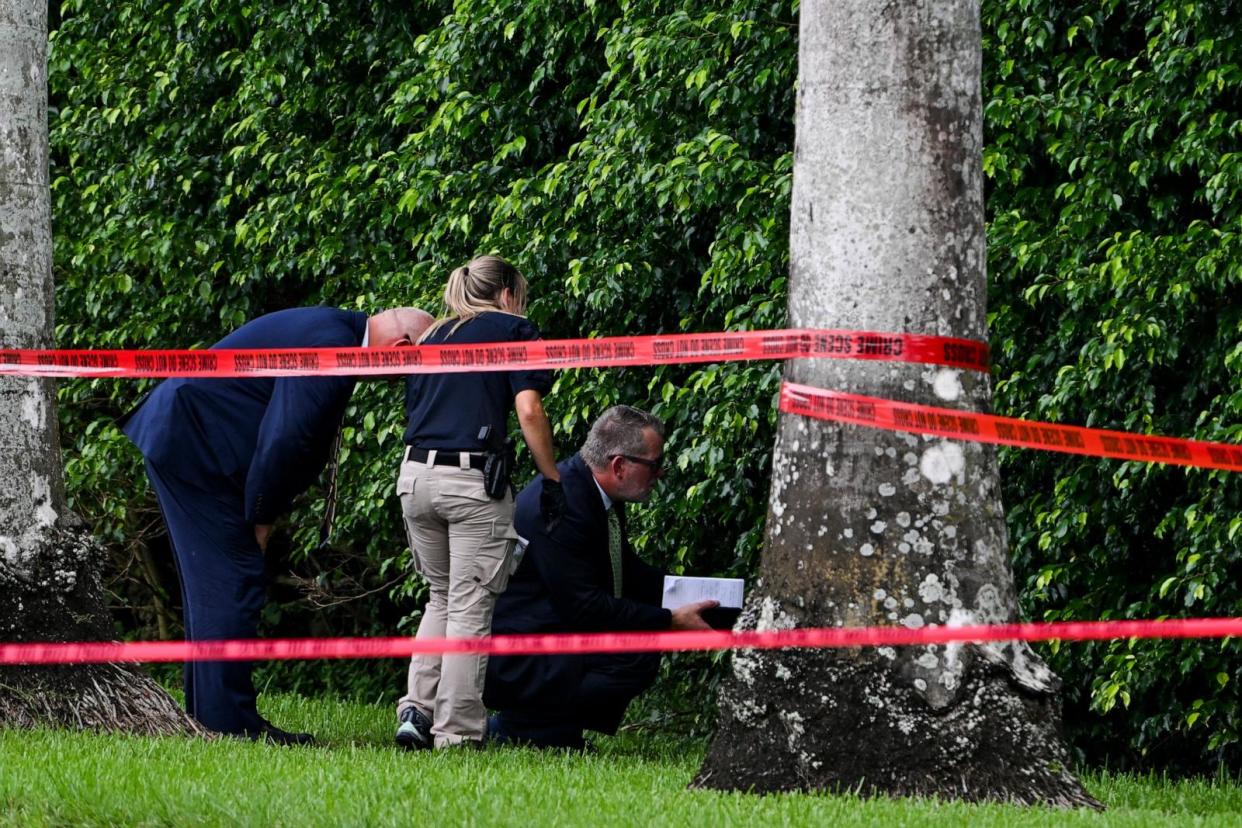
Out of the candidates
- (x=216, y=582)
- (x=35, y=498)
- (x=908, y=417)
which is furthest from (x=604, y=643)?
(x=35, y=498)

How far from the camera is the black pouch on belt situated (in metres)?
6.84

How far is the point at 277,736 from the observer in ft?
23.4

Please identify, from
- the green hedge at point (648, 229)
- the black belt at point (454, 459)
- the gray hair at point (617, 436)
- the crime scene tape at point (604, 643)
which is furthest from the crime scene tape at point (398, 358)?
the green hedge at point (648, 229)

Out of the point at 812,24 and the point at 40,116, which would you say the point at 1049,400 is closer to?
the point at 812,24

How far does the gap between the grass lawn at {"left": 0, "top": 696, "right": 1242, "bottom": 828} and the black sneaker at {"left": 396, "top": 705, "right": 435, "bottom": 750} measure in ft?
1.31

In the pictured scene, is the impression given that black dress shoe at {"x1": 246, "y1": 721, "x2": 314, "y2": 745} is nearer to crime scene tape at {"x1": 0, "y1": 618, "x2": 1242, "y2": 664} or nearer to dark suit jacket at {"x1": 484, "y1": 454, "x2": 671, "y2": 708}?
crime scene tape at {"x1": 0, "y1": 618, "x2": 1242, "y2": 664}

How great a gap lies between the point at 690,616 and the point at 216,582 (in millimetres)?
1839

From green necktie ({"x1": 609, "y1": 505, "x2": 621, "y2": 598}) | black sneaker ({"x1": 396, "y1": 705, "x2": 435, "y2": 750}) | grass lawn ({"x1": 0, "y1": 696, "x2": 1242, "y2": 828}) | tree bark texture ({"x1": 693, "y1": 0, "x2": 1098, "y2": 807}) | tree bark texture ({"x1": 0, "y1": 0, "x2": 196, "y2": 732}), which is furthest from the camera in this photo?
green necktie ({"x1": 609, "y1": 505, "x2": 621, "y2": 598})

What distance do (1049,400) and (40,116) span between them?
13.4 ft

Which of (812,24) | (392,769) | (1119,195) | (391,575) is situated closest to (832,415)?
(812,24)

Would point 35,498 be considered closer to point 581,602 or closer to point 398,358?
point 398,358

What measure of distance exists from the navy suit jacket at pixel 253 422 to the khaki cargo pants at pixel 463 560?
39 centimetres

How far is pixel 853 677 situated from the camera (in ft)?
17.0

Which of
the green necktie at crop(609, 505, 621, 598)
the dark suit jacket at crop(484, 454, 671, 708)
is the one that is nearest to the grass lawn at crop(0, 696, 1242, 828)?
the dark suit jacket at crop(484, 454, 671, 708)
